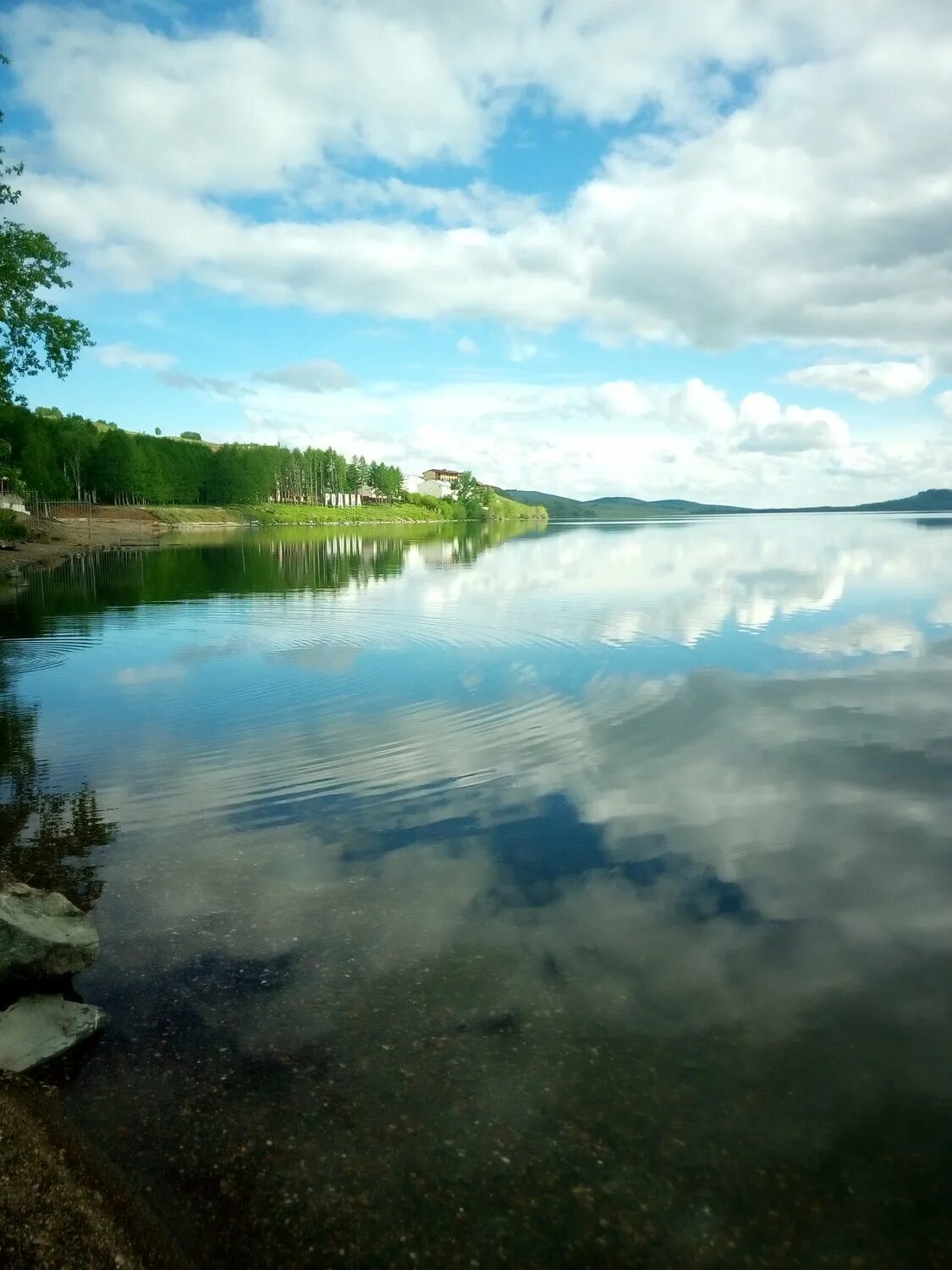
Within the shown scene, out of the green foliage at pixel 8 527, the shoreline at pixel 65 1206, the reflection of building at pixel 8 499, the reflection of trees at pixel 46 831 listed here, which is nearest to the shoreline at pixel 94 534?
the green foliage at pixel 8 527

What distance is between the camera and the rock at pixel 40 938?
10.2m

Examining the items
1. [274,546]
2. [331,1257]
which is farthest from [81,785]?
[274,546]

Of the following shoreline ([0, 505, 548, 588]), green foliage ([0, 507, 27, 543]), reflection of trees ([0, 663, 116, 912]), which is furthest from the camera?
shoreline ([0, 505, 548, 588])

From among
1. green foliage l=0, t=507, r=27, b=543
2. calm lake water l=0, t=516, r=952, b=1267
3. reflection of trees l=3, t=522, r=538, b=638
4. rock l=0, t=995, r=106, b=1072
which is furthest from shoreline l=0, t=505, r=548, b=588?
rock l=0, t=995, r=106, b=1072

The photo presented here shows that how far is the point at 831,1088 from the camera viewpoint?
879cm

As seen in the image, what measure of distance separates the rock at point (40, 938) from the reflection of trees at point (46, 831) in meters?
1.50

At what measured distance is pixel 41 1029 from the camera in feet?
31.0

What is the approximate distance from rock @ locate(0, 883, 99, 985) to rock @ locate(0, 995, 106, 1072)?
0.50m

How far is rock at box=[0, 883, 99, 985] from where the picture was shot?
10219mm

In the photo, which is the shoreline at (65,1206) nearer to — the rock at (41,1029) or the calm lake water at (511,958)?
the calm lake water at (511,958)

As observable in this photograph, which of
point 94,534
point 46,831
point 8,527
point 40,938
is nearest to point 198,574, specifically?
point 8,527

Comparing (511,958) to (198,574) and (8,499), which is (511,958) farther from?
(8,499)

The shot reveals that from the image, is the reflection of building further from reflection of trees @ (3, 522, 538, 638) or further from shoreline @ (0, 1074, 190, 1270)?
shoreline @ (0, 1074, 190, 1270)

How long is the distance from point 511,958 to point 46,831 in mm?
9492
